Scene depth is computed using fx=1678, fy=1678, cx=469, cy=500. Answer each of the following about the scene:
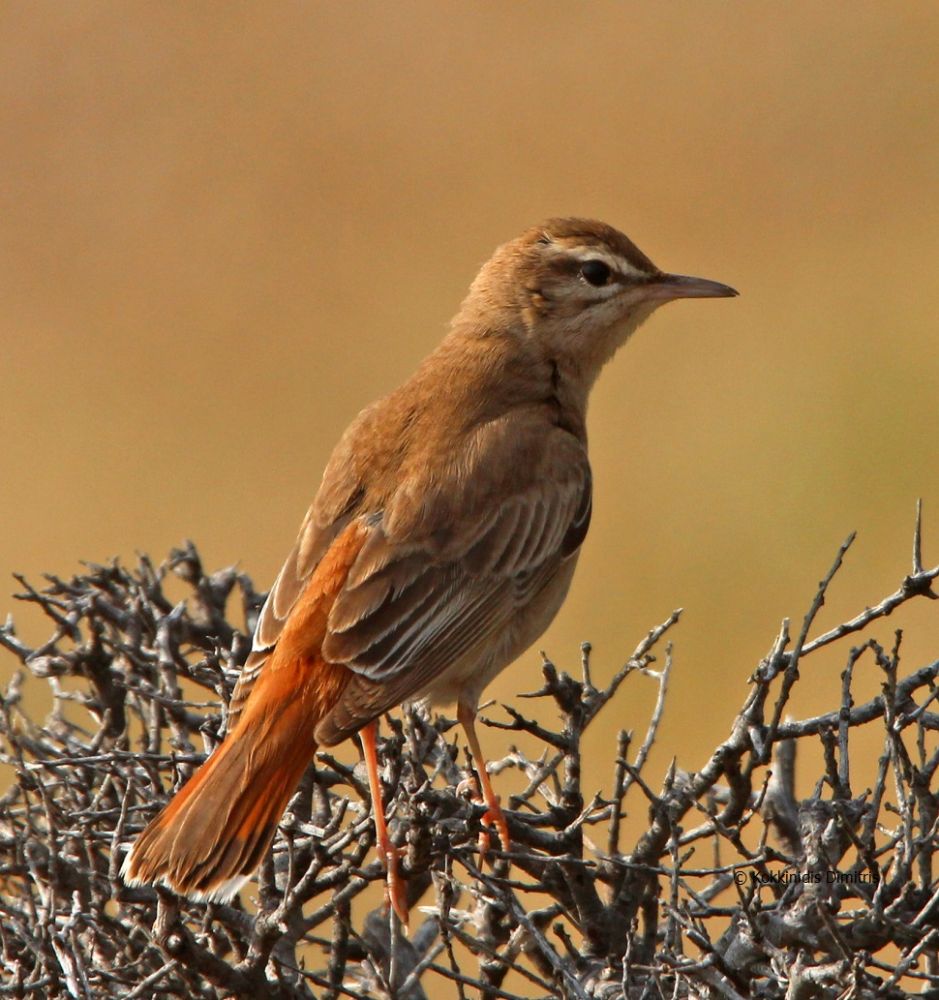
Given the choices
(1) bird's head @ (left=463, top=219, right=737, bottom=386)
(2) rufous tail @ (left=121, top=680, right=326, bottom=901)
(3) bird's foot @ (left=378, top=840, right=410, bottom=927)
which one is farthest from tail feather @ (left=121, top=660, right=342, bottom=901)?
→ (1) bird's head @ (left=463, top=219, right=737, bottom=386)

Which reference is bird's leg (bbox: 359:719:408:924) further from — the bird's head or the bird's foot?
the bird's head

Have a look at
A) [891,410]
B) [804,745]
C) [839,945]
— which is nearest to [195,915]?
[839,945]

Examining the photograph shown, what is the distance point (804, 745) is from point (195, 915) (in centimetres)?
368

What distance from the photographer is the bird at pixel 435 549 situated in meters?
3.74

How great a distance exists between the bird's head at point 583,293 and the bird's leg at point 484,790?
1415mm

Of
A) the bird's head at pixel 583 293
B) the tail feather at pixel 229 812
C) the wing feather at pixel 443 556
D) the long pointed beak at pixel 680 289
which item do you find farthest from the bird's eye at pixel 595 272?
the tail feather at pixel 229 812

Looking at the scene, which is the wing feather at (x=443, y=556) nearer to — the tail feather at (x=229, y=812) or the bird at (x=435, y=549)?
the bird at (x=435, y=549)

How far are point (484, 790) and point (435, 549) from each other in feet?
2.60

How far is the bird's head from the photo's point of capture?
552 cm

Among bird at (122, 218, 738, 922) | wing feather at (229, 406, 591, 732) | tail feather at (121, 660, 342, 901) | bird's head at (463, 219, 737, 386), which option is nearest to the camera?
tail feather at (121, 660, 342, 901)

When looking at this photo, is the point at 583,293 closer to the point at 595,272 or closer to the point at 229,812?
the point at 595,272

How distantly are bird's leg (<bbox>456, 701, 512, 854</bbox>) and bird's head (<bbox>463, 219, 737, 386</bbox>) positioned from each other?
141cm

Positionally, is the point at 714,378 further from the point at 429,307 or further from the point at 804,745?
the point at 804,745

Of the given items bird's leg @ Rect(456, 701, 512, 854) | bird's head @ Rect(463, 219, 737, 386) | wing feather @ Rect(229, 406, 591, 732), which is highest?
bird's head @ Rect(463, 219, 737, 386)
